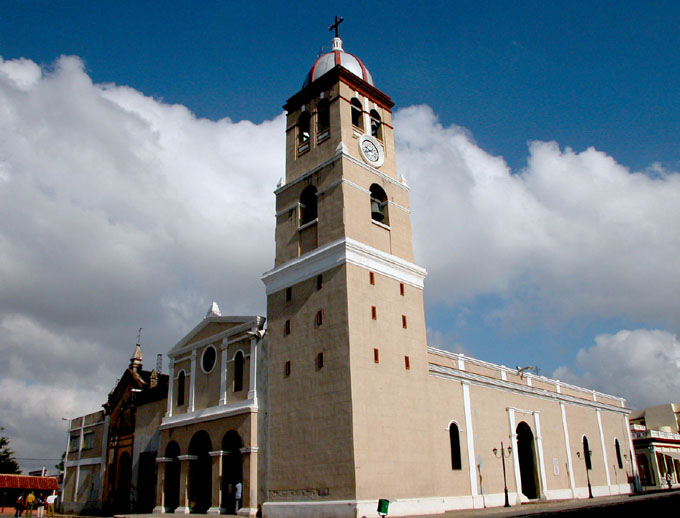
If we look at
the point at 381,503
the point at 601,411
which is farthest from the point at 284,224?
the point at 601,411

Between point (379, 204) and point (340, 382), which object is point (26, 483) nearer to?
point (340, 382)

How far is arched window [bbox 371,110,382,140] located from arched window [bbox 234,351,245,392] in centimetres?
1323

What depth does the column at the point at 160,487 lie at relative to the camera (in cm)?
3094

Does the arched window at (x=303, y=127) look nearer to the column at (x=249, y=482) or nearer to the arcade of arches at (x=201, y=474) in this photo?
the arcade of arches at (x=201, y=474)

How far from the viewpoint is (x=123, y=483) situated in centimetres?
3662

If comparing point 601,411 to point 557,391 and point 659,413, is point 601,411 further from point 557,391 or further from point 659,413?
point 659,413

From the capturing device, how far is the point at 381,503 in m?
18.7

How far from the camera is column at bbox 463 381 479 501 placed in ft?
93.2

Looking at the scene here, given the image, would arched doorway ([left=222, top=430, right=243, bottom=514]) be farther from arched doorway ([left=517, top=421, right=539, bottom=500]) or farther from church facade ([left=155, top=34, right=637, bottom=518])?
arched doorway ([left=517, top=421, right=539, bottom=500])

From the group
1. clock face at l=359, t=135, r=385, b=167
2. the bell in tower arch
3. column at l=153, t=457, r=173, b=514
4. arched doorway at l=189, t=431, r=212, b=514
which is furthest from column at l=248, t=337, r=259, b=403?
clock face at l=359, t=135, r=385, b=167

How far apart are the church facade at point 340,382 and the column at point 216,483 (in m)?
0.07

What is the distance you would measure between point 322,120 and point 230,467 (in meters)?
17.6

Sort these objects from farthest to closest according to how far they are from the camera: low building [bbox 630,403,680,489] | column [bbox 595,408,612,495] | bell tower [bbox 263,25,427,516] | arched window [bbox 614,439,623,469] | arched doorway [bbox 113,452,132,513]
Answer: low building [bbox 630,403,680,489] → arched window [bbox 614,439,623,469] → column [bbox 595,408,612,495] → arched doorway [bbox 113,452,132,513] → bell tower [bbox 263,25,427,516]

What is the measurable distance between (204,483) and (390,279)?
14084 millimetres
